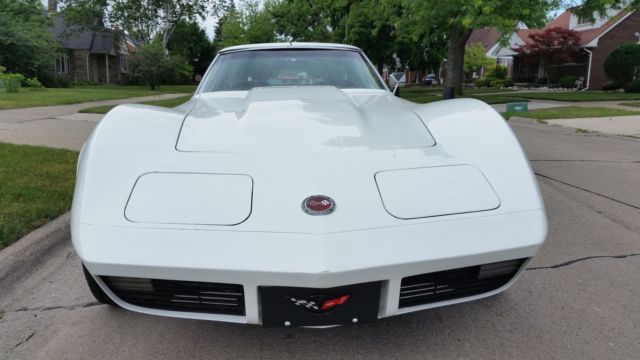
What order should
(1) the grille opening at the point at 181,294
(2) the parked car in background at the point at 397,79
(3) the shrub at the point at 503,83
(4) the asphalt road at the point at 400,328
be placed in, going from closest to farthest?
(1) the grille opening at the point at 181,294
(4) the asphalt road at the point at 400,328
(2) the parked car in background at the point at 397,79
(3) the shrub at the point at 503,83

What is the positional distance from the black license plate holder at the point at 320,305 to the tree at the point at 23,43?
26791mm

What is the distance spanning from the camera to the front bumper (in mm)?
1625

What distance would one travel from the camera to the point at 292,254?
5.38ft

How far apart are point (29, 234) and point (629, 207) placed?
4.73 meters

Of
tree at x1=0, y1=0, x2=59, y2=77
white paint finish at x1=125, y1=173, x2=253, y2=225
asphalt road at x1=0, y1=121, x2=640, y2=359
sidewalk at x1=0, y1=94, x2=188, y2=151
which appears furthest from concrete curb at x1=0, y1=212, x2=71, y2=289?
tree at x1=0, y1=0, x2=59, y2=77

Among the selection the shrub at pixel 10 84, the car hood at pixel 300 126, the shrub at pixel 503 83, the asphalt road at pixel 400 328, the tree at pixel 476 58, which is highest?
the tree at pixel 476 58

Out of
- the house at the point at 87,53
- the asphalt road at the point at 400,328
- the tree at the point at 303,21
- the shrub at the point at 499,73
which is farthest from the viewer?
the shrub at the point at 499,73

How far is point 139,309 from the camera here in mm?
1841

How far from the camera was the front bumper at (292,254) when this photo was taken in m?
1.62

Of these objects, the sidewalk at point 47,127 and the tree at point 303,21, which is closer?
the sidewalk at point 47,127

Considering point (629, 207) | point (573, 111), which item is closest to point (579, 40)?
point (573, 111)

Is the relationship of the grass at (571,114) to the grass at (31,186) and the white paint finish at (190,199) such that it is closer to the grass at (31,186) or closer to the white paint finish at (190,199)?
the grass at (31,186)

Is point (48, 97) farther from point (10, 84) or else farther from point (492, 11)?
point (492, 11)

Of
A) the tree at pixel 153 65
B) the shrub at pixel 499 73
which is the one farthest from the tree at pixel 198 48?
the shrub at pixel 499 73
